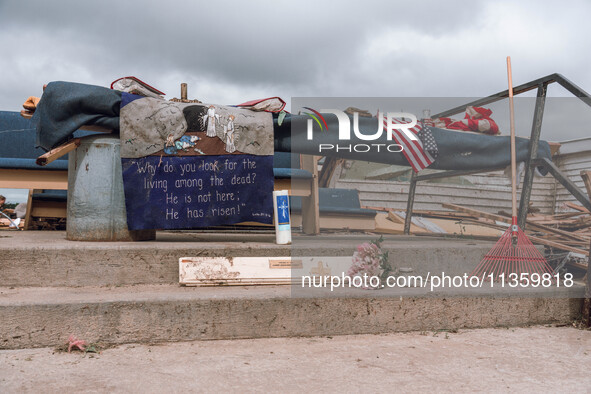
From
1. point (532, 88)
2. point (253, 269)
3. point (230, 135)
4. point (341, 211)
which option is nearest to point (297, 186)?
point (230, 135)

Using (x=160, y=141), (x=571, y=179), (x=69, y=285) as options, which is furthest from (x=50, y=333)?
(x=571, y=179)

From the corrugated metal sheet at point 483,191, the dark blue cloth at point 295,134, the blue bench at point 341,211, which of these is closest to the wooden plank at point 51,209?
the dark blue cloth at point 295,134

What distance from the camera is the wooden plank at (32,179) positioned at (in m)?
4.45

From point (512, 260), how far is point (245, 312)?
2020 mm

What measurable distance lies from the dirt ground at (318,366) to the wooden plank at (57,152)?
1.47 m

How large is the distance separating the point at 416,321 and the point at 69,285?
6.82ft

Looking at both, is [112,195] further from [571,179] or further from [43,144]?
[571,179]

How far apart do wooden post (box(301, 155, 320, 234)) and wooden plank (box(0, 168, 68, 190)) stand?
2.37m

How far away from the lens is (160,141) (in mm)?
3438

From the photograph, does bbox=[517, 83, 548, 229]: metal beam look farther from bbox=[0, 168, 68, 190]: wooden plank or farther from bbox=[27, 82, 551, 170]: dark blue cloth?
bbox=[0, 168, 68, 190]: wooden plank

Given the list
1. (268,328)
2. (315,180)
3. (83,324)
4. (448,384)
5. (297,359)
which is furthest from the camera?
(315,180)

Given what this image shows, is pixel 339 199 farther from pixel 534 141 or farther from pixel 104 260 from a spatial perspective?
pixel 104 260

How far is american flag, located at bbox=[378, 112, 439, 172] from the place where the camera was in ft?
12.2

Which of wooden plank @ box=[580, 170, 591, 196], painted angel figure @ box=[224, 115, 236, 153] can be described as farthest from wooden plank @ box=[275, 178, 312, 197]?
wooden plank @ box=[580, 170, 591, 196]
